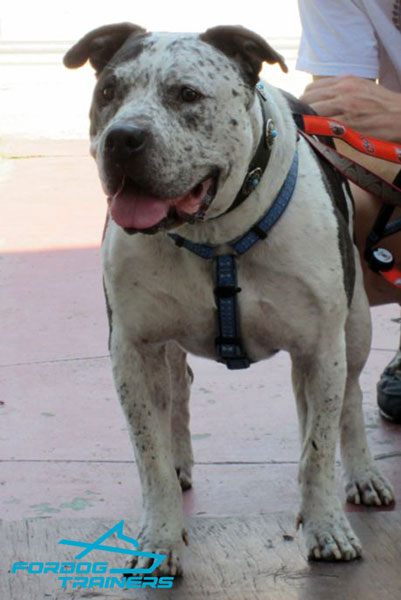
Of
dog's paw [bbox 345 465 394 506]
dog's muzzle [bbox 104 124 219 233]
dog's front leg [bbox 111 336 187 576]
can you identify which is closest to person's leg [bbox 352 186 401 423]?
dog's paw [bbox 345 465 394 506]

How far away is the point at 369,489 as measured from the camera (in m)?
3.95

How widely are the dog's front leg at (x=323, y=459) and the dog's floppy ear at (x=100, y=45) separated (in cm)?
100

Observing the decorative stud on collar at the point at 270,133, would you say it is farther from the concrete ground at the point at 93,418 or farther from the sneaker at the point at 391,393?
the sneaker at the point at 391,393

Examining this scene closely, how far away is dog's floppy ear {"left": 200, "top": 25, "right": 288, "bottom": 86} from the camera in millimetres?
3172

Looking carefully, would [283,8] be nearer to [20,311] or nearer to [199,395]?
[20,311]

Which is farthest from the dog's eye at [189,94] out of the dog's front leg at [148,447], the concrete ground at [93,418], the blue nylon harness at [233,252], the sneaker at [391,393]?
the sneaker at [391,393]

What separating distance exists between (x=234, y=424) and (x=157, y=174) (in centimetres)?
187

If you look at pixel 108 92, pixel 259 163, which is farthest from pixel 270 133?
pixel 108 92

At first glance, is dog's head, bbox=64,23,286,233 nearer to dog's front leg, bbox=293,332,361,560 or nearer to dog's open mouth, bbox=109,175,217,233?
dog's open mouth, bbox=109,175,217,233

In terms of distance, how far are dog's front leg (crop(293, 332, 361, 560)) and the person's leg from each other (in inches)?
33.1

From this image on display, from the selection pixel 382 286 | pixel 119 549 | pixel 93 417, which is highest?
pixel 382 286

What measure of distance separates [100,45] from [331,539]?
151 cm

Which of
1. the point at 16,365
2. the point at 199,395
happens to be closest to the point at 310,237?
the point at 199,395

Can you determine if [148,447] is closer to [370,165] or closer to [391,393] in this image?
[370,165]
